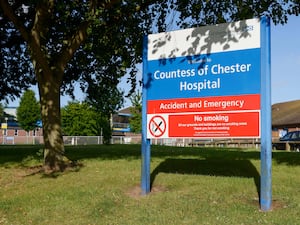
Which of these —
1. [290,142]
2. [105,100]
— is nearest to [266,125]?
[105,100]

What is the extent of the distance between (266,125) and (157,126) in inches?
89.7

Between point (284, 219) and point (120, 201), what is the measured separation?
3.00 m

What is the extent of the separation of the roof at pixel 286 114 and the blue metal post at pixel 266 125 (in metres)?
48.4

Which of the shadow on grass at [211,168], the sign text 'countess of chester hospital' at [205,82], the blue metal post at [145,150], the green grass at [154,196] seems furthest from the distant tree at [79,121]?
the sign text 'countess of chester hospital' at [205,82]

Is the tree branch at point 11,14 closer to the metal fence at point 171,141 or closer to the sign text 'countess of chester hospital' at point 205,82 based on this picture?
the sign text 'countess of chester hospital' at point 205,82

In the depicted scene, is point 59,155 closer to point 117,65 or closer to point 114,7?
point 114,7

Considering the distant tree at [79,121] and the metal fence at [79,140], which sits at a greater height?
the distant tree at [79,121]

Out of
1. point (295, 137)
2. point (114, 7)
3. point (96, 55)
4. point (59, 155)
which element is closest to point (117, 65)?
point (96, 55)

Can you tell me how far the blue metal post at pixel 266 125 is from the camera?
23.6 feet

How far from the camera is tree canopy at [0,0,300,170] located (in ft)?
38.1

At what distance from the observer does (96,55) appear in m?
15.0

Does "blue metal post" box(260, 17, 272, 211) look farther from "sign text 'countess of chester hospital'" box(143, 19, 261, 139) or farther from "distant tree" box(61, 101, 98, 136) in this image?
"distant tree" box(61, 101, 98, 136)

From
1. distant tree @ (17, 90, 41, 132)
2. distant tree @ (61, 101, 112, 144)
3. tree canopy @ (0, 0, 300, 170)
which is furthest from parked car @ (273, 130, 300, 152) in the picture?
distant tree @ (17, 90, 41, 132)

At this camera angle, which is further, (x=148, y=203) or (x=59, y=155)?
(x=59, y=155)
